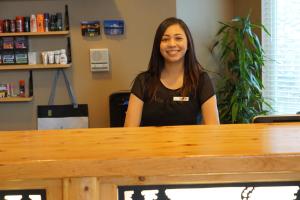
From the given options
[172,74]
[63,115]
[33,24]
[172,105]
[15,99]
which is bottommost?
[63,115]

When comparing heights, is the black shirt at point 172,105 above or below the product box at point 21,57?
below

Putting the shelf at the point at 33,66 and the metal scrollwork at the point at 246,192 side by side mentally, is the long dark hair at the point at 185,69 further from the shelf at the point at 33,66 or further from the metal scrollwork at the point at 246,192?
the shelf at the point at 33,66

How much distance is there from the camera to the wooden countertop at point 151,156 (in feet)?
3.38

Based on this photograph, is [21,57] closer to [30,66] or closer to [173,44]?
[30,66]

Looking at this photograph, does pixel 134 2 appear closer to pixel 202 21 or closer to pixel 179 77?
pixel 202 21

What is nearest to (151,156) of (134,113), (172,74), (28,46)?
(134,113)

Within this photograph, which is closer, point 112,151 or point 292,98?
point 112,151

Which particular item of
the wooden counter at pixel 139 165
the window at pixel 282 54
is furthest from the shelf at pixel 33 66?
the wooden counter at pixel 139 165

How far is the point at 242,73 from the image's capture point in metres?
3.73

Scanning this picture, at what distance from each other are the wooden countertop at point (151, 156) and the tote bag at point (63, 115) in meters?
2.53

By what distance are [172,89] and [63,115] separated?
1.77 m

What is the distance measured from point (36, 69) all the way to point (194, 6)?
5.03 ft

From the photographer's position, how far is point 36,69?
12.7ft

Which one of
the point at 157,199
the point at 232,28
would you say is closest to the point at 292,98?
the point at 232,28
